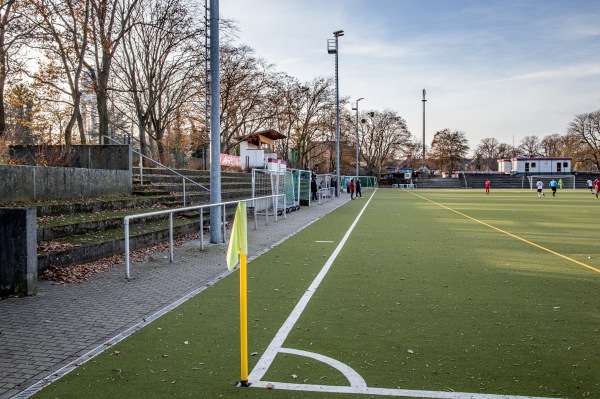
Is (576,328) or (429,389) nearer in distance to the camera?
(429,389)

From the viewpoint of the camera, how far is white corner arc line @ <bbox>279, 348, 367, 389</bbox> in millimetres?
4117

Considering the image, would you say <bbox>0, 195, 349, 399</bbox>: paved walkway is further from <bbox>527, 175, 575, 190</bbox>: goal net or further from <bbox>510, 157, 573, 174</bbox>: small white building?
<bbox>510, 157, 573, 174</bbox>: small white building

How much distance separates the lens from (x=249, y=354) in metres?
4.84

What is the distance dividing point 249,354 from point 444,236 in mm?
11239

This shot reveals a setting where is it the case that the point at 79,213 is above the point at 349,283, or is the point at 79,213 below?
above

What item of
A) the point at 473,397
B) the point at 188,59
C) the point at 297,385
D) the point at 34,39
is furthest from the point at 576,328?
the point at 188,59

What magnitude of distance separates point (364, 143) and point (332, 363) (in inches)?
3597

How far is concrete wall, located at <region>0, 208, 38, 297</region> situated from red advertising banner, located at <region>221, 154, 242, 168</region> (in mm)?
31786

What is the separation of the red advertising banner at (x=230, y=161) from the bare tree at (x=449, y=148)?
69632mm

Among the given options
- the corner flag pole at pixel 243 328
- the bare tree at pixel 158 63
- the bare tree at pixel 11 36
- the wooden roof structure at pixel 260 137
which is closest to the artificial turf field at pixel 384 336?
the corner flag pole at pixel 243 328

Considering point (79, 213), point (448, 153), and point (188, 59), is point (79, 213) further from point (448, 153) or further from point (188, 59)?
point (448, 153)

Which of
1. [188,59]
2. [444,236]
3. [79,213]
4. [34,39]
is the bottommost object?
[444,236]

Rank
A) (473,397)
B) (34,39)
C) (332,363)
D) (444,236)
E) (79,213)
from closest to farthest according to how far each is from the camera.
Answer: (473,397) < (332,363) < (79,213) < (444,236) < (34,39)

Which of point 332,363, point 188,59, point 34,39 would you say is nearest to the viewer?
point 332,363
